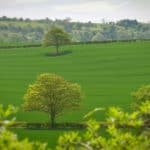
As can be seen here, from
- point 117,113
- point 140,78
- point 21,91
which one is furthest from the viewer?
point 140,78

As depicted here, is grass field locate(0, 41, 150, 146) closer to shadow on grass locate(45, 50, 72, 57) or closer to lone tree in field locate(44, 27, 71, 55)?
shadow on grass locate(45, 50, 72, 57)

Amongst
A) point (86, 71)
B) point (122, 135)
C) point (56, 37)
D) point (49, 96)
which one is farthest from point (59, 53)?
point (122, 135)

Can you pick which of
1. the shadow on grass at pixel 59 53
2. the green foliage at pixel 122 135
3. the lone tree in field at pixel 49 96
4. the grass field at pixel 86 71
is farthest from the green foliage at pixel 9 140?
the shadow on grass at pixel 59 53

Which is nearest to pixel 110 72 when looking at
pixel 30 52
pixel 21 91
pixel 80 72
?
pixel 80 72

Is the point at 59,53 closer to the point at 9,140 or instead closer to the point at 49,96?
the point at 49,96

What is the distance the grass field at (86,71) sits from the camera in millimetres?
85569

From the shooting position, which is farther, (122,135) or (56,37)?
(56,37)

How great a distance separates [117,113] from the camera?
7402mm

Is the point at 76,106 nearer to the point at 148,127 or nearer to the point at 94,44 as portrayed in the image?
the point at 148,127

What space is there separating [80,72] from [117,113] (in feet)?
395

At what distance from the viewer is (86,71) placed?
129 meters

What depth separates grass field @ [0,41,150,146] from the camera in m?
85.6

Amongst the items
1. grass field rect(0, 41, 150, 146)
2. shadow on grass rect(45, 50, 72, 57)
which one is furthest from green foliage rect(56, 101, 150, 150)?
shadow on grass rect(45, 50, 72, 57)

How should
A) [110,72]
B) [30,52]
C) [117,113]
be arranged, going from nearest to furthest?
[117,113] → [110,72] → [30,52]
